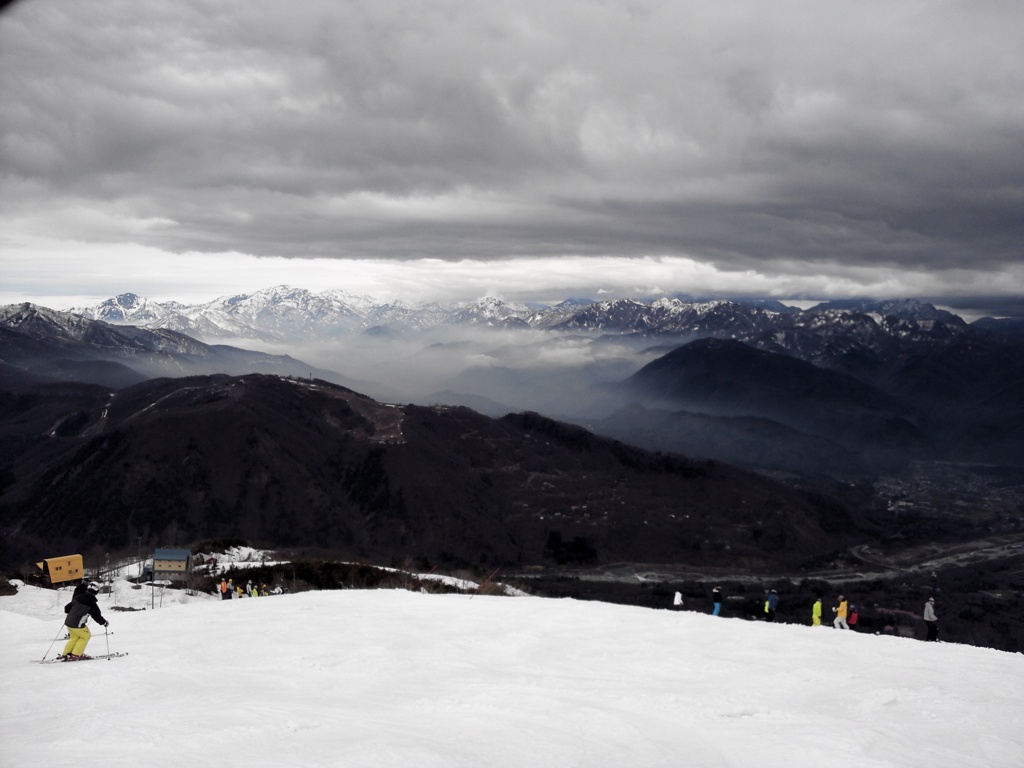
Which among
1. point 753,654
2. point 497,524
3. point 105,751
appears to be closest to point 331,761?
point 105,751

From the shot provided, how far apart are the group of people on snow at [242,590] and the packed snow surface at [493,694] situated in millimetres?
9824

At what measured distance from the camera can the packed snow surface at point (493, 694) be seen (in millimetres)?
12242

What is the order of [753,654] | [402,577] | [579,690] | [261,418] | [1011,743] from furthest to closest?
[261,418]
[402,577]
[753,654]
[579,690]
[1011,743]

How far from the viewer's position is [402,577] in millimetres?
44188

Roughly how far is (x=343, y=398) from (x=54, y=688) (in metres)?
167

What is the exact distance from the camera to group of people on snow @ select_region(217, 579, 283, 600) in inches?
1451

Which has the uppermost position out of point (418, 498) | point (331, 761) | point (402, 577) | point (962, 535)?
point (331, 761)

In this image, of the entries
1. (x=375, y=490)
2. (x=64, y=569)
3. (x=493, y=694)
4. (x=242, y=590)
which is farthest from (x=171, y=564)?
(x=375, y=490)

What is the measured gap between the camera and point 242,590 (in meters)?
41.0

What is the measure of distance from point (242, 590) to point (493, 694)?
2836 cm

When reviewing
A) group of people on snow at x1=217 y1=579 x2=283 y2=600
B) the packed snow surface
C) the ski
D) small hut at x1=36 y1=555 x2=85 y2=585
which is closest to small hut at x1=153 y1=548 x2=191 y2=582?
group of people on snow at x1=217 y1=579 x2=283 y2=600

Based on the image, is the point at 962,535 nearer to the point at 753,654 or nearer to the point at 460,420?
the point at 460,420

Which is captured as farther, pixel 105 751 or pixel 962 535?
pixel 962 535

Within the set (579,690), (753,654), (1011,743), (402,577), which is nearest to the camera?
(1011,743)
